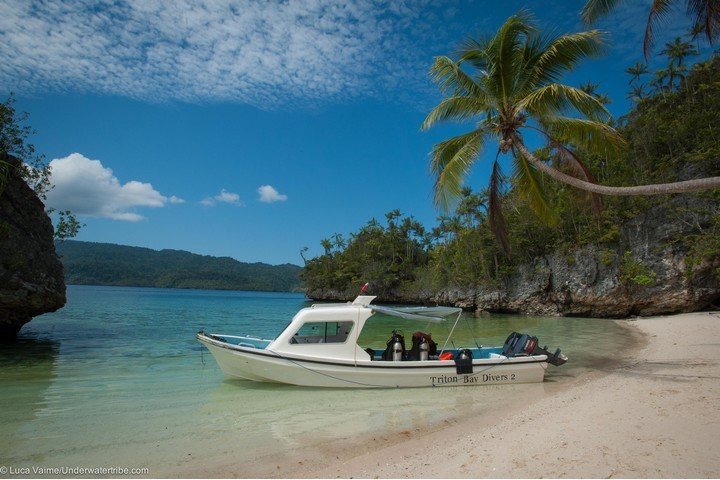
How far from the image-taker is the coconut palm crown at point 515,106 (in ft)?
34.2

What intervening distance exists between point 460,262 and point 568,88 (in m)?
40.5

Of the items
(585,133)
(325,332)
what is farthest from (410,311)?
(585,133)

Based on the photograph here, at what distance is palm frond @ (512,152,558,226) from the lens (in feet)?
41.3

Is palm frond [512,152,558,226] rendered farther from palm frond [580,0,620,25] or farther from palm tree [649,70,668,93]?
palm tree [649,70,668,93]

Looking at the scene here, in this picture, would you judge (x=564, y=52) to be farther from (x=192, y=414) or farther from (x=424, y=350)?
(x=192, y=414)

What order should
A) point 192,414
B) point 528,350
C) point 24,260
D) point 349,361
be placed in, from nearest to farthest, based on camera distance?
point 192,414 → point 349,361 → point 528,350 → point 24,260

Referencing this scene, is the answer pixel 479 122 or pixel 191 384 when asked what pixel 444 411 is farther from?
pixel 479 122

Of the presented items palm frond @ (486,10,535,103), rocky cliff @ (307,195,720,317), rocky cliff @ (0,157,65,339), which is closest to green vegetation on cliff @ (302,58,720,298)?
rocky cliff @ (307,195,720,317)

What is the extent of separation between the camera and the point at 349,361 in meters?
9.11

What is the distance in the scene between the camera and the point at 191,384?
1005 cm

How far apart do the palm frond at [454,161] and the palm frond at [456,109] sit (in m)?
0.69

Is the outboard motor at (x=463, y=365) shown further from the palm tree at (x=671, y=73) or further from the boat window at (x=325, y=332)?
the palm tree at (x=671, y=73)

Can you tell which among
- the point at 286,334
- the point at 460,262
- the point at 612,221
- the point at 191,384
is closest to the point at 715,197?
the point at 612,221

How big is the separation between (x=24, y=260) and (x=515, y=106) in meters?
18.6
